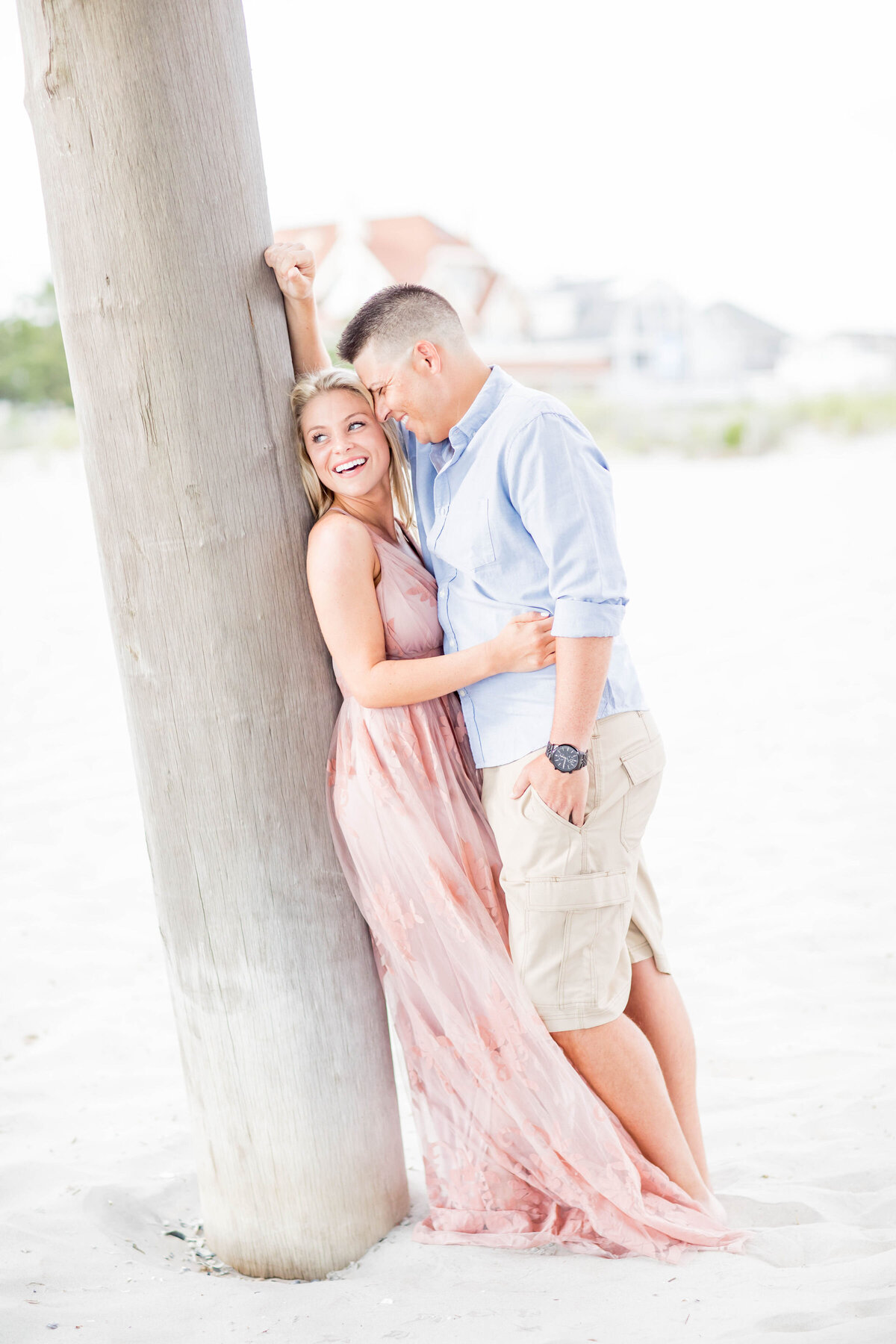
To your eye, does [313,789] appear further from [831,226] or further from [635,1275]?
[831,226]

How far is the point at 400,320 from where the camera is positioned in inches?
84.8

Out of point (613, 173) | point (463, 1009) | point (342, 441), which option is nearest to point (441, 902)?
point (463, 1009)

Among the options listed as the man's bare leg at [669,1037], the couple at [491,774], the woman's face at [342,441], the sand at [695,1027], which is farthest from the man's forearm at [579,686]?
the sand at [695,1027]

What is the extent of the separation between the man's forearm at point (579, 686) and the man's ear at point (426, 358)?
1.98ft

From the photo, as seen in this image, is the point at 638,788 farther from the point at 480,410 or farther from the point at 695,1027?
the point at 695,1027

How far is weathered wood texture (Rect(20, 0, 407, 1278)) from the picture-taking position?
1834 millimetres

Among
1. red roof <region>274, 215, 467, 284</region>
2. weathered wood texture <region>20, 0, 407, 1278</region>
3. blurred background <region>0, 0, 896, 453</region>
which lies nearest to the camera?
weathered wood texture <region>20, 0, 407, 1278</region>

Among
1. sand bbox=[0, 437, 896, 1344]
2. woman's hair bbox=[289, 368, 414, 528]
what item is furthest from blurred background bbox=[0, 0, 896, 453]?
woman's hair bbox=[289, 368, 414, 528]

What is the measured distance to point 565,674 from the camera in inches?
80.0

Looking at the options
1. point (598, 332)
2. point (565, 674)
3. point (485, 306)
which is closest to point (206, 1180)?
point (565, 674)

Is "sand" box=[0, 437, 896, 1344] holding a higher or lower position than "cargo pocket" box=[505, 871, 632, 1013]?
lower

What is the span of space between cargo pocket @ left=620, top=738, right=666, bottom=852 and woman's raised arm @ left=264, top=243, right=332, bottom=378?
0.98 metres

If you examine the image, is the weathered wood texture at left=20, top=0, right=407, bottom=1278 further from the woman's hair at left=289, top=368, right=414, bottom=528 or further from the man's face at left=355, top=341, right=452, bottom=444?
the man's face at left=355, top=341, right=452, bottom=444

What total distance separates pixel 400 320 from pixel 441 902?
1.14 metres
